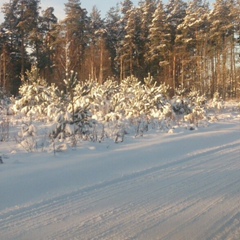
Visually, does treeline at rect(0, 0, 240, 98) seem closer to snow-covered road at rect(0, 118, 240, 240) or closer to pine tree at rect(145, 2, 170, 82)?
pine tree at rect(145, 2, 170, 82)

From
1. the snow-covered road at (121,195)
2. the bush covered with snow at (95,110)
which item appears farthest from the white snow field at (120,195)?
the bush covered with snow at (95,110)

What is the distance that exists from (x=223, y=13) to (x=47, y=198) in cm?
A: 3396

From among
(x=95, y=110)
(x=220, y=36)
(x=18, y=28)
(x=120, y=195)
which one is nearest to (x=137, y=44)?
(x=220, y=36)

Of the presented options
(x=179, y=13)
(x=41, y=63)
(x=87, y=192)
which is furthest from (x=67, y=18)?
(x=87, y=192)

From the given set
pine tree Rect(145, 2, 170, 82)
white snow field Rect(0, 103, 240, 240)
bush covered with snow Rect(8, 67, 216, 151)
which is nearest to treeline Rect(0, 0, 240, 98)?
pine tree Rect(145, 2, 170, 82)

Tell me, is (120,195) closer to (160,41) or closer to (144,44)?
(160,41)

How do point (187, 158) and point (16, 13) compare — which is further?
point (16, 13)

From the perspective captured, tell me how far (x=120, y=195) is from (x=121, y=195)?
14 mm

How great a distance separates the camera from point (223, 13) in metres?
34.4

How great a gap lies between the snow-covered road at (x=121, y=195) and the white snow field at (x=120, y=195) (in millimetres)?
10

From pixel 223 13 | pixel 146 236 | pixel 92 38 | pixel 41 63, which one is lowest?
pixel 146 236

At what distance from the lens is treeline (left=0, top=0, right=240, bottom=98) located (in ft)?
100

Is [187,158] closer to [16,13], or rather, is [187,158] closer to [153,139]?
[153,139]

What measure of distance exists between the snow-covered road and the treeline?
2416 cm
